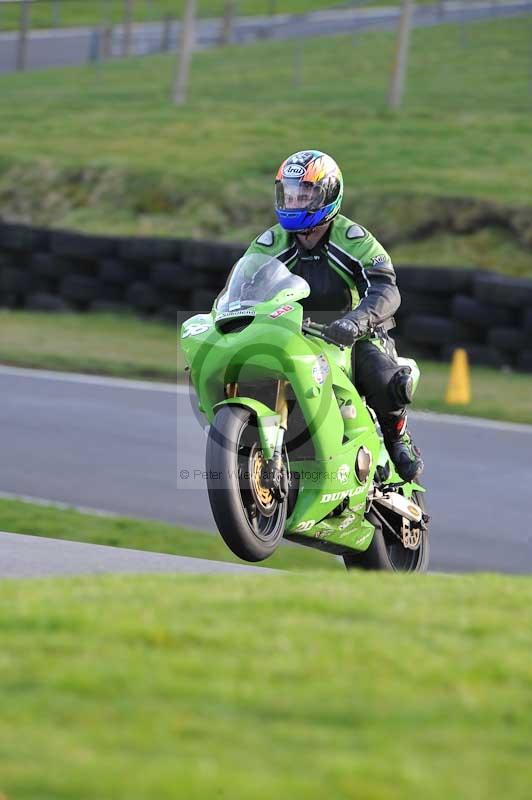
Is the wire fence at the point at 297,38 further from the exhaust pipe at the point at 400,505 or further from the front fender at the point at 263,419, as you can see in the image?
the front fender at the point at 263,419

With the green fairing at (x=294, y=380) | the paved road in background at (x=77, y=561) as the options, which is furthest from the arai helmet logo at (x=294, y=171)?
the paved road in background at (x=77, y=561)

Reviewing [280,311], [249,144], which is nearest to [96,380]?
[280,311]

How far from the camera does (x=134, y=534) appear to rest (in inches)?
324

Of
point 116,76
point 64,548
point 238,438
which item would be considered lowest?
point 116,76

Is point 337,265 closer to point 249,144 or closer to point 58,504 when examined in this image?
point 58,504

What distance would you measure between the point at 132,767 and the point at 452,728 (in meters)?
0.77

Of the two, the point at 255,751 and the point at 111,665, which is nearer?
the point at 255,751

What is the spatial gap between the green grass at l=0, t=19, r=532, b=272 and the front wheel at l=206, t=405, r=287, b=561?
1095 cm

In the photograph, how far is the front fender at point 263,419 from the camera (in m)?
5.70

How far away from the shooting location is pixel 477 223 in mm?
17219

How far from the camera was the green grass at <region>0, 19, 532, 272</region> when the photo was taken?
1883 centimetres

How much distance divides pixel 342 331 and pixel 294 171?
778mm

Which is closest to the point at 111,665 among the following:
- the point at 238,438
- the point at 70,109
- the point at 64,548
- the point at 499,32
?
the point at 238,438

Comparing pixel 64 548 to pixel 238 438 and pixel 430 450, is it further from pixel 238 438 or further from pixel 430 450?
pixel 430 450
